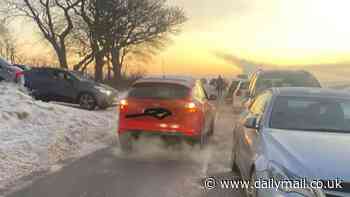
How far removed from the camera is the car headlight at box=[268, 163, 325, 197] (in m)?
4.90

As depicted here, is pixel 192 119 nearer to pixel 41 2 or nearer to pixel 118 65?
pixel 41 2

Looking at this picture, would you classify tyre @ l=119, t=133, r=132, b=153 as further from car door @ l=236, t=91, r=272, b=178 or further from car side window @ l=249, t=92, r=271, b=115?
car side window @ l=249, t=92, r=271, b=115

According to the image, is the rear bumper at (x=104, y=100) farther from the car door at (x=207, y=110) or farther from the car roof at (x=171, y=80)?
the car roof at (x=171, y=80)

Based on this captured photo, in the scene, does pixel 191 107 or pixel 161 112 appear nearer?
pixel 161 112

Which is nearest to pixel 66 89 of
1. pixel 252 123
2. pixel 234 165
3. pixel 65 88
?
pixel 65 88

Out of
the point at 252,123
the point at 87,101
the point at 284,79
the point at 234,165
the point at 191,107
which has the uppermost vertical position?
the point at 284,79

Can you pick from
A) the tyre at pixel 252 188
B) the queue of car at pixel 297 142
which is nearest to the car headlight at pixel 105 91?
the queue of car at pixel 297 142

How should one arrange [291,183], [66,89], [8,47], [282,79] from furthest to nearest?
[8,47], [66,89], [282,79], [291,183]

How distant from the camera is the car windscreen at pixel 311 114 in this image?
6777mm

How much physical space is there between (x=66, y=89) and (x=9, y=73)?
2.40m

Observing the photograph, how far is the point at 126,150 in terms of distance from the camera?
1150cm

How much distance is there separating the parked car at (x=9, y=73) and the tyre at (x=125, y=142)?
10335 mm

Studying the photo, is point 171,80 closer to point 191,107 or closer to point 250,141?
point 191,107

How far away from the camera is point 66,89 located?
2208 cm
